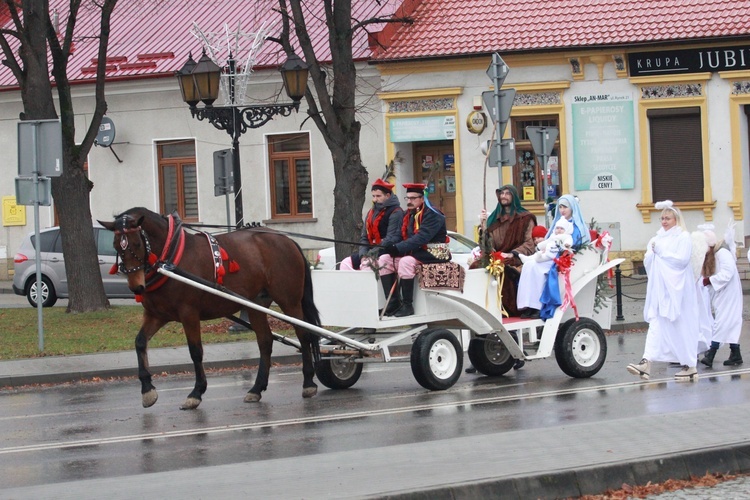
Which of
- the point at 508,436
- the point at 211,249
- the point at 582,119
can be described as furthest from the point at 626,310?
Answer: the point at 508,436

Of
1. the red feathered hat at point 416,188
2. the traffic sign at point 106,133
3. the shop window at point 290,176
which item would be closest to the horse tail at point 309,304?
the red feathered hat at point 416,188

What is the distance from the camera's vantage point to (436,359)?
497 inches

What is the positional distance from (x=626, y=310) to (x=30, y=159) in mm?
10928

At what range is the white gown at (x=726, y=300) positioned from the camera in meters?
14.4

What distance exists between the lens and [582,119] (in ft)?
98.6

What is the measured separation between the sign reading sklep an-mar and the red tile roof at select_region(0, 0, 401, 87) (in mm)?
5672

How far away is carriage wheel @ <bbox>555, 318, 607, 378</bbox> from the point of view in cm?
1331

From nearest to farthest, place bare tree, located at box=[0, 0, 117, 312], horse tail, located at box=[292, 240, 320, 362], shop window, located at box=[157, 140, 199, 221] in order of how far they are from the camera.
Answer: horse tail, located at box=[292, 240, 320, 362], bare tree, located at box=[0, 0, 117, 312], shop window, located at box=[157, 140, 199, 221]

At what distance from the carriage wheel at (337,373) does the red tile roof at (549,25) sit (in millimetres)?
17900

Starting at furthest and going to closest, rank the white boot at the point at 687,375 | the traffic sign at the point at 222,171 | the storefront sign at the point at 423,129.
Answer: the storefront sign at the point at 423,129 < the traffic sign at the point at 222,171 < the white boot at the point at 687,375

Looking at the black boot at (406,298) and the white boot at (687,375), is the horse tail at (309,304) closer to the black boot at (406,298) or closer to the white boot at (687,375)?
the black boot at (406,298)

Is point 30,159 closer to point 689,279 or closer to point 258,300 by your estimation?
point 258,300

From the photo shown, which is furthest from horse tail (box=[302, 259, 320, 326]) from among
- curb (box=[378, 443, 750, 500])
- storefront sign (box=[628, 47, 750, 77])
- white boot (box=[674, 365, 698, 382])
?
storefront sign (box=[628, 47, 750, 77])

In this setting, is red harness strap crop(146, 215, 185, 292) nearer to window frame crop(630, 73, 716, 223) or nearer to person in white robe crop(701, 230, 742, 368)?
person in white robe crop(701, 230, 742, 368)
